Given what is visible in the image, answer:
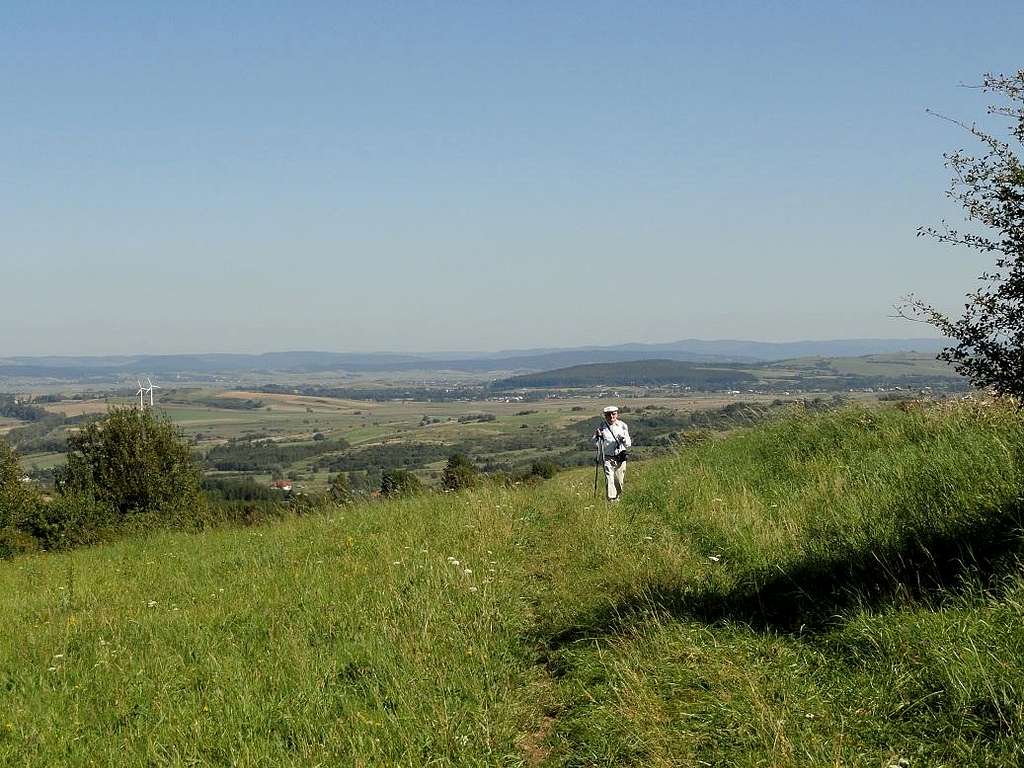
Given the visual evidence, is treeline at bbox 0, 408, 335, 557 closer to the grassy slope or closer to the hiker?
the hiker

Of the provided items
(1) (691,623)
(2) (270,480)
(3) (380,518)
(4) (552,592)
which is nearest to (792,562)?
(1) (691,623)

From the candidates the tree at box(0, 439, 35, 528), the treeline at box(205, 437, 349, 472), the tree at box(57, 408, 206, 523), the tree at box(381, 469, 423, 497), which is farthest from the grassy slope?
the treeline at box(205, 437, 349, 472)

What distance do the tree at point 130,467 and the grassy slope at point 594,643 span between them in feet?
80.1

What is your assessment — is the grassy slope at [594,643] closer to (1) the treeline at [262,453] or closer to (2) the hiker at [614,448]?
(2) the hiker at [614,448]

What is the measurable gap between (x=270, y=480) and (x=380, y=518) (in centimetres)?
8048

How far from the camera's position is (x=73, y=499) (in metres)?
31.7

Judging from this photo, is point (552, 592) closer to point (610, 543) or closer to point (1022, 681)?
point (610, 543)

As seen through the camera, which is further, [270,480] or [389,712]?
[270,480]

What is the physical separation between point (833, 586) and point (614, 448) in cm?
962

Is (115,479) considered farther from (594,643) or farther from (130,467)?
(594,643)

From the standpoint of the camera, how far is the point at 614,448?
15992 millimetres

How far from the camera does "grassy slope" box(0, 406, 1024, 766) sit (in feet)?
→ 14.8

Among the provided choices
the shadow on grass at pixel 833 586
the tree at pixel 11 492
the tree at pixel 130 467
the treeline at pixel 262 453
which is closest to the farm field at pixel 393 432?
the treeline at pixel 262 453

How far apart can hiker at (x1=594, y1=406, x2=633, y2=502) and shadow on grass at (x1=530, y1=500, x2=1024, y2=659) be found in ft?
27.7
